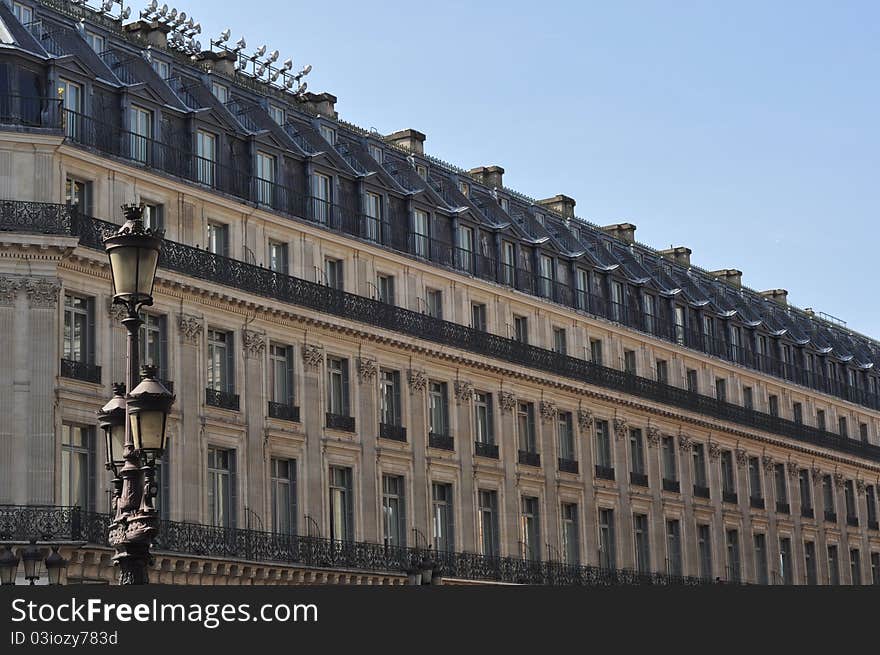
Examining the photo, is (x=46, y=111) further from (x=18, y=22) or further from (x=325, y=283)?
(x=325, y=283)

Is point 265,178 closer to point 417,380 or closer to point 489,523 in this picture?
point 417,380

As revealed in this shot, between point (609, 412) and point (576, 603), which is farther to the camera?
point (609, 412)

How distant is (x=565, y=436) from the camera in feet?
184

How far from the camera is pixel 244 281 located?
144ft

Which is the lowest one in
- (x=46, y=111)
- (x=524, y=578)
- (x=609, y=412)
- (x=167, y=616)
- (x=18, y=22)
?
(x=167, y=616)

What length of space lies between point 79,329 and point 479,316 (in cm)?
1616

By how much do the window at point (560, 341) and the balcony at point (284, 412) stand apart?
42.9ft

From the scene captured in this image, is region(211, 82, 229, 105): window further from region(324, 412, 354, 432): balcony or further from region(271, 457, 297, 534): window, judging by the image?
region(271, 457, 297, 534): window

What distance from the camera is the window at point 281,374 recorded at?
45.1 metres

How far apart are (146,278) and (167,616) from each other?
6.05m

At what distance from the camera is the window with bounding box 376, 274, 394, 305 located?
161ft

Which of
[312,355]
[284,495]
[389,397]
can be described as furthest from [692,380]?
[284,495]

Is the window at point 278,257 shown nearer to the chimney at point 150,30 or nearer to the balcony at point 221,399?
the balcony at point 221,399

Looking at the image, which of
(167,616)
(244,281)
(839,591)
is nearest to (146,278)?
(167,616)
